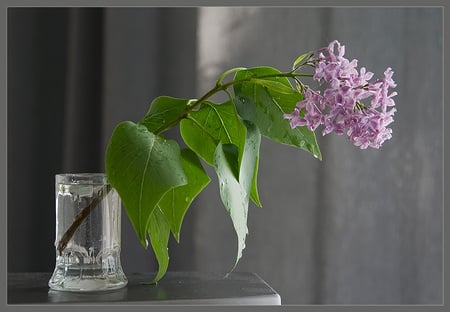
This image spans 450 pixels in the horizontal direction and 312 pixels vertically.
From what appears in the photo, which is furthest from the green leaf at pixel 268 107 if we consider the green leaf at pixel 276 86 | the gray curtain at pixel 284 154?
the gray curtain at pixel 284 154

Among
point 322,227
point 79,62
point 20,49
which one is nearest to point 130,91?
point 79,62

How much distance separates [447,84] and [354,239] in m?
0.36

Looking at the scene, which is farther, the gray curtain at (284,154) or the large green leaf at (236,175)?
the gray curtain at (284,154)

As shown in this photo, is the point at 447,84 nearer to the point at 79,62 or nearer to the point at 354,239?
the point at 354,239

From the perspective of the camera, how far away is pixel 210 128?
734mm

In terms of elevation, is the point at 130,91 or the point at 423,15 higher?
the point at 423,15

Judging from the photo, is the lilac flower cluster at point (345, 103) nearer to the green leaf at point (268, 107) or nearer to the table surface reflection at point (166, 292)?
the green leaf at point (268, 107)

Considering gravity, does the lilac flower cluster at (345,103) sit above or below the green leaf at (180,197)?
above

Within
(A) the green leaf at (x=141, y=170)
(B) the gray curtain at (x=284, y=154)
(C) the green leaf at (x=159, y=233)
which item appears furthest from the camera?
(B) the gray curtain at (x=284, y=154)

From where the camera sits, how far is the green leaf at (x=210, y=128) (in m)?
0.73

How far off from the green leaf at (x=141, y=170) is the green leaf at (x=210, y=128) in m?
0.08

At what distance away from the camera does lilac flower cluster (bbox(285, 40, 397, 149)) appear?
2.08 feet

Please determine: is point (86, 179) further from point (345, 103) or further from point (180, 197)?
point (345, 103)

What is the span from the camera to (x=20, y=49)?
4.47ft
